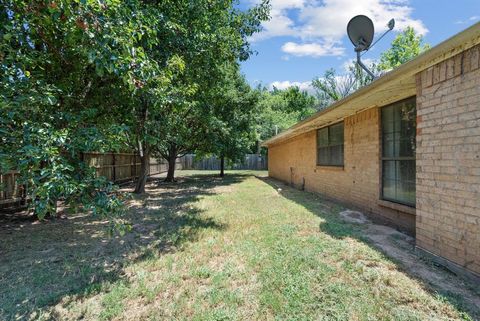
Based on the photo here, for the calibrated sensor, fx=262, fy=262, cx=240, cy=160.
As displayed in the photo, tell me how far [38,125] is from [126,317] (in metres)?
2.13

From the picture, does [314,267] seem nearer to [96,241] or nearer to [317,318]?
[317,318]

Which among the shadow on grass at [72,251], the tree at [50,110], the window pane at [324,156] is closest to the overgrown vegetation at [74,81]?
the tree at [50,110]

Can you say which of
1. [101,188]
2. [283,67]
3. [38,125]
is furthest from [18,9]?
[283,67]

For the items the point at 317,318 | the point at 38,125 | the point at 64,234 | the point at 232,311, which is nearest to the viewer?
the point at 317,318

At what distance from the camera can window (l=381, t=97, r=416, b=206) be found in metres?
4.42

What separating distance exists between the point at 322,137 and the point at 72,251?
23.9 feet

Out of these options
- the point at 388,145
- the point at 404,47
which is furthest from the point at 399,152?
the point at 404,47

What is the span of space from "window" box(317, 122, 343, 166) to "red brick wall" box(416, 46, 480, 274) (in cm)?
376

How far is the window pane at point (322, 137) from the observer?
8.23m

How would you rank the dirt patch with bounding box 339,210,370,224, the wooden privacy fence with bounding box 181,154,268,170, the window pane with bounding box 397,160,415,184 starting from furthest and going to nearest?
the wooden privacy fence with bounding box 181,154,268,170, the dirt patch with bounding box 339,210,370,224, the window pane with bounding box 397,160,415,184

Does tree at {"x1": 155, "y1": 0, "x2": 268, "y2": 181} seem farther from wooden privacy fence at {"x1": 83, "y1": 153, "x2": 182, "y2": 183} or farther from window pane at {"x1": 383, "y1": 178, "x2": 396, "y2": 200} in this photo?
window pane at {"x1": 383, "y1": 178, "x2": 396, "y2": 200}

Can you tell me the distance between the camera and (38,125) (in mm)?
2746

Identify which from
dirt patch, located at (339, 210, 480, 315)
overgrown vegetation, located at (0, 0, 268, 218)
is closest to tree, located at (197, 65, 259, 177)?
overgrown vegetation, located at (0, 0, 268, 218)

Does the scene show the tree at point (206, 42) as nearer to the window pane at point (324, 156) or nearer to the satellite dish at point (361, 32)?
the satellite dish at point (361, 32)
